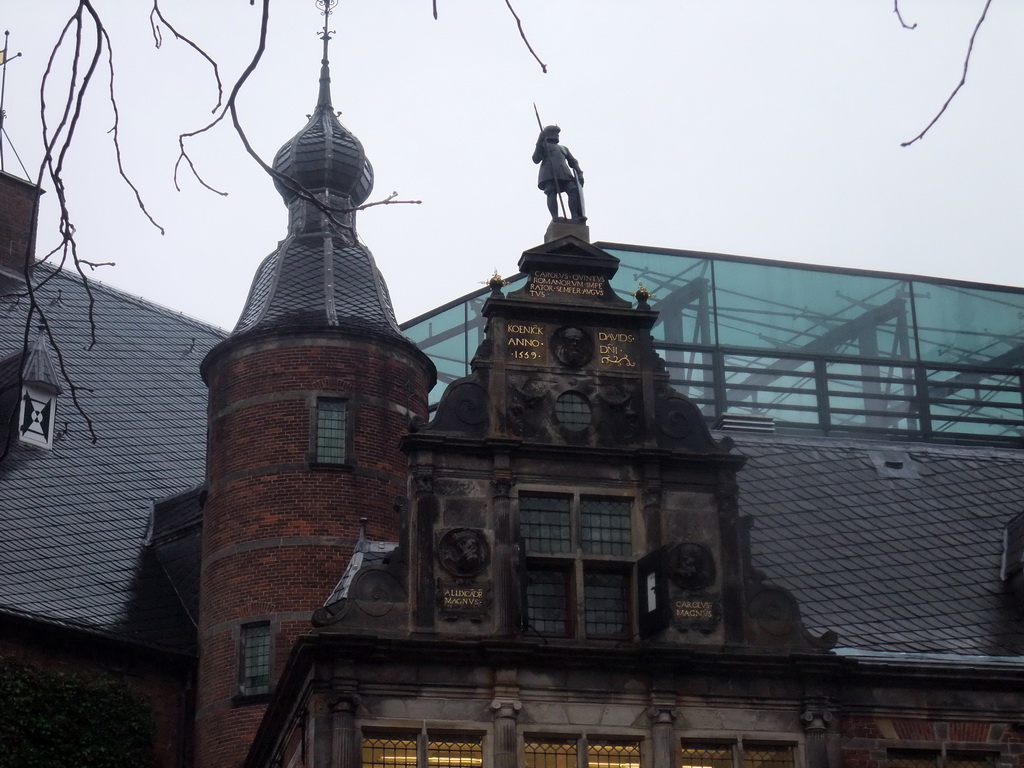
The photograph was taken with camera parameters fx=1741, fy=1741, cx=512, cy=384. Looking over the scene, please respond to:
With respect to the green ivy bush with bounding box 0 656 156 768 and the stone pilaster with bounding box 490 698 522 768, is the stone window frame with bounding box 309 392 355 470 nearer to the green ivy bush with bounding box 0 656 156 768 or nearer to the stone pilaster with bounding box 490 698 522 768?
the green ivy bush with bounding box 0 656 156 768

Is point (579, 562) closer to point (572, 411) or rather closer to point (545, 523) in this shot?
point (545, 523)

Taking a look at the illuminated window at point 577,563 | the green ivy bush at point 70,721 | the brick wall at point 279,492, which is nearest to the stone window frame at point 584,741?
the illuminated window at point 577,563

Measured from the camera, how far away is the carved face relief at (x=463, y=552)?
20.6 m

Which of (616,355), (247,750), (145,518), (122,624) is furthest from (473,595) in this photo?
(145,518)

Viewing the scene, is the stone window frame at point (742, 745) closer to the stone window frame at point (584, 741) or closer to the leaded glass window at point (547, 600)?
the stone window frame at point (584, 741)

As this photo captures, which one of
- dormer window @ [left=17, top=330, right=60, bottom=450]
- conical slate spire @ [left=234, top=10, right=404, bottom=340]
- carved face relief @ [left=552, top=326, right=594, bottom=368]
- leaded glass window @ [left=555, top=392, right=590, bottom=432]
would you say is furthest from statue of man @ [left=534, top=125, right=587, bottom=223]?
dormer window @ [left=17, top=330, right=60, bottom=450]

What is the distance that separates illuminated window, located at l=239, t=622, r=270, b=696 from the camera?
2588 centimetres

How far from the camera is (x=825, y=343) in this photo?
35.8m

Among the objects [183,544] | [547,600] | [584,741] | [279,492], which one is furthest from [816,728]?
[183,544]

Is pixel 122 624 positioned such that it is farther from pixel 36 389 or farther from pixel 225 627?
pixel 36 389

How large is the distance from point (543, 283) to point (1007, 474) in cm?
866

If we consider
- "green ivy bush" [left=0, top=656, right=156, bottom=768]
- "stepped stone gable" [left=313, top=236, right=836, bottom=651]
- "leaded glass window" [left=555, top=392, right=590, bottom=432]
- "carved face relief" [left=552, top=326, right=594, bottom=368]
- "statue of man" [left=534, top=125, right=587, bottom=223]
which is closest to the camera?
"stepped stone gable" [left=313, top=236, right=836, bottom=651]

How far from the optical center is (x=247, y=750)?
25.6 meters

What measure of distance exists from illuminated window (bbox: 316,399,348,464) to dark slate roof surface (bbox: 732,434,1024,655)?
6121mm
